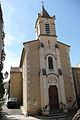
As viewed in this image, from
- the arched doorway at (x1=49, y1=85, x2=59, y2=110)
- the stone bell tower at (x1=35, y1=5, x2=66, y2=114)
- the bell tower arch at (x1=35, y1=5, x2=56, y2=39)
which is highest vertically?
the bell tower arch at (x1=35, y1=5, x2=56, y2=39)

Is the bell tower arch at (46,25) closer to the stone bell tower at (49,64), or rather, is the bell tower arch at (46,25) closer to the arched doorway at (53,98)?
the stone bell tower at (49,64)

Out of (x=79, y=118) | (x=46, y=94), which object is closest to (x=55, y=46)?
(x=46, y=94)

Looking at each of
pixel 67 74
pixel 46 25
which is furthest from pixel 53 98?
pixel 46 25

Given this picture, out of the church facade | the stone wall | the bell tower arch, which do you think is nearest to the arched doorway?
the church facade

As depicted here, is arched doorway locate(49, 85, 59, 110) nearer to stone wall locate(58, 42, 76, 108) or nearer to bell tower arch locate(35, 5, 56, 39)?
stone wall locate(58, 42, 76, 108)

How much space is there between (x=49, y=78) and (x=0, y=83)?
21.3 feet

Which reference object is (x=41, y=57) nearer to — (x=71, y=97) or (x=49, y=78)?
(x=49, y=78)

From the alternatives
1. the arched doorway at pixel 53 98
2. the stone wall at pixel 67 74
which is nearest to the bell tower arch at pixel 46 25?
the stone wall at pixel 67 74

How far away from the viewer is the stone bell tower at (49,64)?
12.0 m

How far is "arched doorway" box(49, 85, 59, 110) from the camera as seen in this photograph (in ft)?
39.1

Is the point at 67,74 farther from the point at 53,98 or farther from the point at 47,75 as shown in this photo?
the point at 53,98

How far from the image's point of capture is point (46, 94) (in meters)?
11.8

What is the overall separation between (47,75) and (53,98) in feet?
8.84

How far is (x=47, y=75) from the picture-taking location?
1275 centimetres
